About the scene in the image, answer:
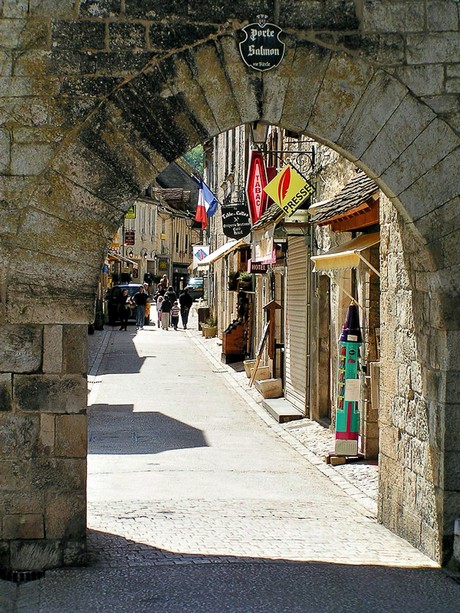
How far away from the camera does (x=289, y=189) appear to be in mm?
13719

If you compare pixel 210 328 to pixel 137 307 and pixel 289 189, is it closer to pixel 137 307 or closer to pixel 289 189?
pixel 137 307

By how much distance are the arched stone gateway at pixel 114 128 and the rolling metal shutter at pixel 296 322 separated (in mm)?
8867

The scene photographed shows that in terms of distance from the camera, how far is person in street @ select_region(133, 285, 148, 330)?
35375 mm

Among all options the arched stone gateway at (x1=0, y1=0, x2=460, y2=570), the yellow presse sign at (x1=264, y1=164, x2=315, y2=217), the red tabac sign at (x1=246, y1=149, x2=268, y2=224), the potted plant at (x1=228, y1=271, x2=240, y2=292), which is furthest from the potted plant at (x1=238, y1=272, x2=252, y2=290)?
the arched stone gateway at (x1=0, y1=0, x2=460, y2=570)

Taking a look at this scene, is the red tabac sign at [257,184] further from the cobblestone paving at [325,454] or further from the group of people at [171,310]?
the group of people at [171,310]

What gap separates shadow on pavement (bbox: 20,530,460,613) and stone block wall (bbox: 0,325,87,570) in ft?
0.77

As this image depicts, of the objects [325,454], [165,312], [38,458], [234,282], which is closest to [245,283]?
[234,282]

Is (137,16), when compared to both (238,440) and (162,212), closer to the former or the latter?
(238,440)

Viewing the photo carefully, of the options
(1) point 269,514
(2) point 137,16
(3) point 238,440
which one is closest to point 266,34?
(2) point 137,16

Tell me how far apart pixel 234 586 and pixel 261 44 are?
3.29 m

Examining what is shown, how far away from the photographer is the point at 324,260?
1054 cm

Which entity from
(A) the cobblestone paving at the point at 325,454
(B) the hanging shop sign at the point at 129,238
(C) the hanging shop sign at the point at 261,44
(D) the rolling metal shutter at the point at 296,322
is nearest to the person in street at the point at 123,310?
(B) the hanging shop sign at the point at 129,238

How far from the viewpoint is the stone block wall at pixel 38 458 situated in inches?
255

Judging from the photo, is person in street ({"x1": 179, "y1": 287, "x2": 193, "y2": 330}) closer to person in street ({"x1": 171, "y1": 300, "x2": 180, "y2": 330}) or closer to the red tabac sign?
person in street ({"x1": 171, "y1": 300, "x2": 180, "y2": 330})
